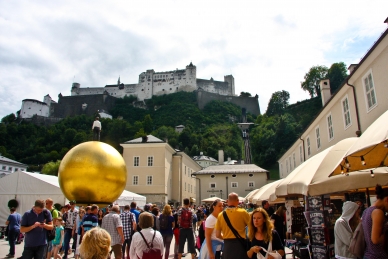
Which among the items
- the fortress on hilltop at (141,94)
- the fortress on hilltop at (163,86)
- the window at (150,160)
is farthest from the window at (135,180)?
the fortress on hilltop at (163,86)

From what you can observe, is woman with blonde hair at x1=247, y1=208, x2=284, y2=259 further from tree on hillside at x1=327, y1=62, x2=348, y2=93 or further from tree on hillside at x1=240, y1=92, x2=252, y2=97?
tree on hillside at x1=240, y1=92, x2=252, y2=97

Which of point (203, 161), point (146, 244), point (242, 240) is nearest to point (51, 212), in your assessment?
point (146, 244)

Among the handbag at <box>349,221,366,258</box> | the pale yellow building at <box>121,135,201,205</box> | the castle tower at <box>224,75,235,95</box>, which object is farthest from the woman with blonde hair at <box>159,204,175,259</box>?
the castle tower at <box>224,75,235,95</box>

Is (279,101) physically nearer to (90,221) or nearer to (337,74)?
(337,74)

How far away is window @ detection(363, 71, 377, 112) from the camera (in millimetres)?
12531

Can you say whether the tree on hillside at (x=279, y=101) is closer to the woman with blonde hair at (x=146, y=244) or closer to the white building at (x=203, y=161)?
the white building at (x=203, y=161)

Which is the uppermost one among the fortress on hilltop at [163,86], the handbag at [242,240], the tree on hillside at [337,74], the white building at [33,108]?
the fortress on hilltop at [163,86]

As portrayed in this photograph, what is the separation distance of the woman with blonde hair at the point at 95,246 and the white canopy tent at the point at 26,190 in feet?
48.1

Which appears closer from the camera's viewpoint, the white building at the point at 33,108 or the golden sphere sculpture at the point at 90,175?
the golden sphere sculpture at the point at 90,175

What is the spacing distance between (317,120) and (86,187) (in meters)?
19.9

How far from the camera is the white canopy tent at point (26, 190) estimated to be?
16.0 metres

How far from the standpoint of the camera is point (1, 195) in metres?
17.5

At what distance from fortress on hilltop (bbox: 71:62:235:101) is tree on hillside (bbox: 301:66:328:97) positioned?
41.3m

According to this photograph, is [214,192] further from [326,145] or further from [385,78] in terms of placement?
[385,78]
